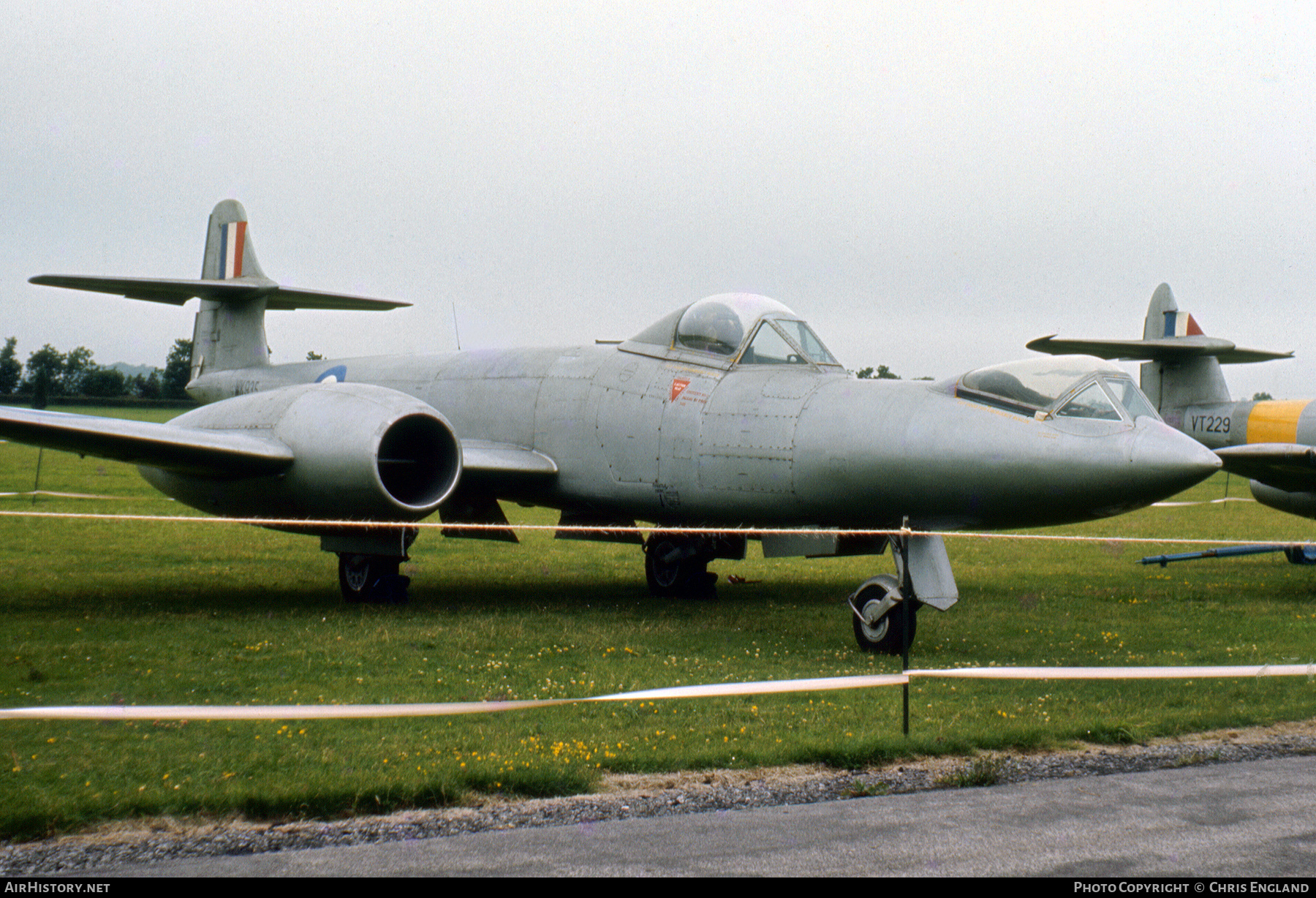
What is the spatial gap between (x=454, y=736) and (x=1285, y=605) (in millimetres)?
9568

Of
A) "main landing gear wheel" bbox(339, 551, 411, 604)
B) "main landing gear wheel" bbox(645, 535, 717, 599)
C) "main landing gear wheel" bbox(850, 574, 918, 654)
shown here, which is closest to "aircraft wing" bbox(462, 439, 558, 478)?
"main landing gear wheel" bbox(339, 551, 411, 604)

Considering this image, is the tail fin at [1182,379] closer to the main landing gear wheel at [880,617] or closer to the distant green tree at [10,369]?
the main landing gear wheel at [880,617]

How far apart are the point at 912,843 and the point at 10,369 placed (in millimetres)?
71200

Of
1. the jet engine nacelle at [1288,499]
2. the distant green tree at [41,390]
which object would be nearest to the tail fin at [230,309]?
the jet engine nacelle at [1288,499]

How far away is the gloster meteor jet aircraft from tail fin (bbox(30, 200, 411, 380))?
244 cm

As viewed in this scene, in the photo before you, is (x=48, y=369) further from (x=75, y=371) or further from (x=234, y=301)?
(x=234, y=301)

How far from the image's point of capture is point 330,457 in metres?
9.52

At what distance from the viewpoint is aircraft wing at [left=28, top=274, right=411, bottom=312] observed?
42.8 ft

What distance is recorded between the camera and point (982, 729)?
5.64 metres

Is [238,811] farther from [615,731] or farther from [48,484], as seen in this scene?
[48,484]

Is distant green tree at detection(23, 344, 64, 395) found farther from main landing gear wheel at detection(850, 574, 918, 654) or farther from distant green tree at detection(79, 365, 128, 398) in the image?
main landing gear wheel at detection(850, 574, 918, 654)

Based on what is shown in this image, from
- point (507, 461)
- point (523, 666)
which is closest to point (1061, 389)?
point (523, 666)

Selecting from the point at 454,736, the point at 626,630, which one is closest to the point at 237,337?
the point at 626,630

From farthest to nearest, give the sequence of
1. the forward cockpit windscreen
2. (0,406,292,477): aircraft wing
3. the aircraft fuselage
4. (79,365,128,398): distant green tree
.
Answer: (79,365,128,398): distant green tree
(0,406,292,477): aircraft wing
the forward cockpit windscreen
the aircraft fuselage
